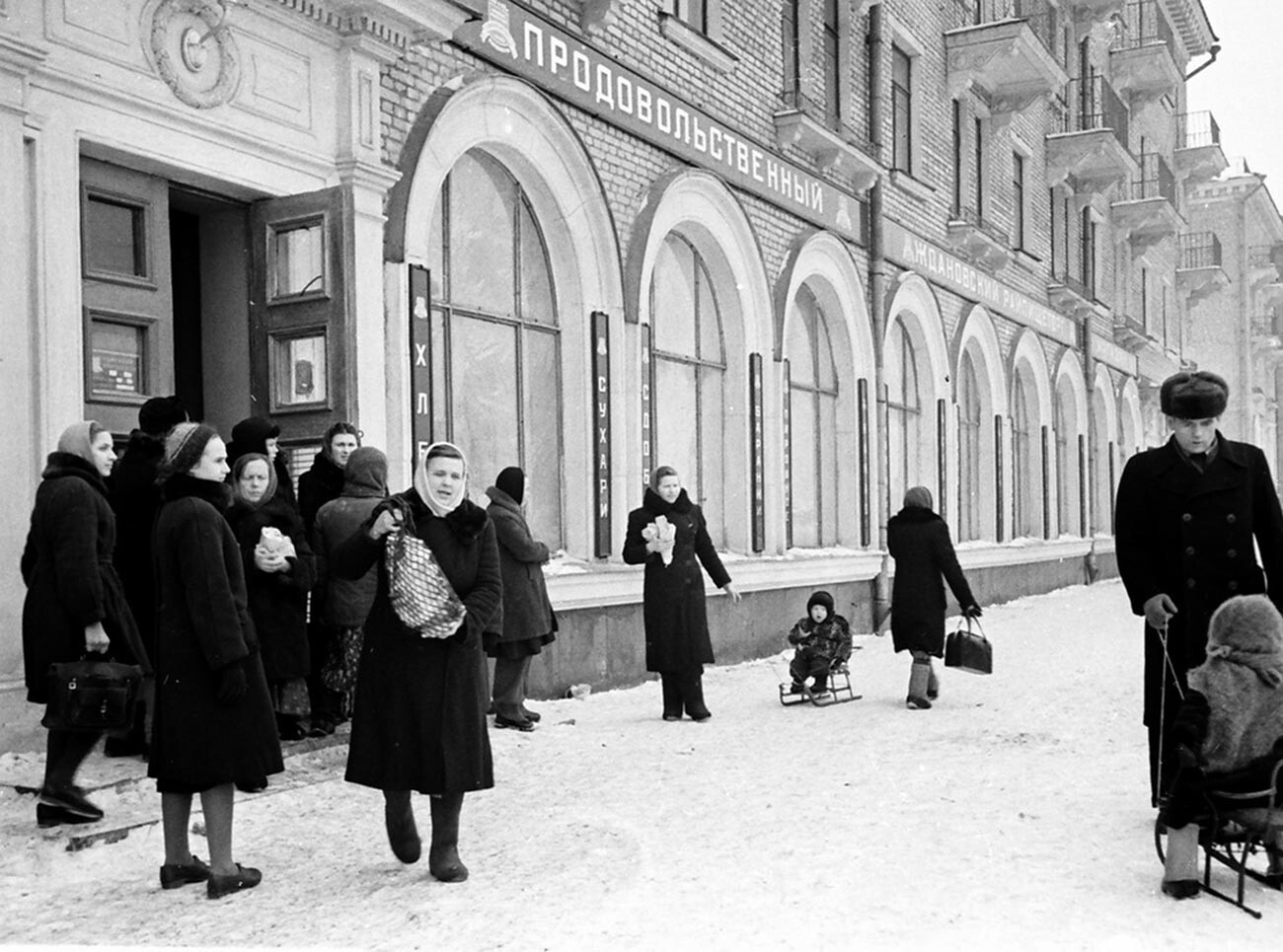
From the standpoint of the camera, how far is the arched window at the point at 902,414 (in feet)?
53.7

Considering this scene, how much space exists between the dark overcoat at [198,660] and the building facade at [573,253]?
5.21 ft

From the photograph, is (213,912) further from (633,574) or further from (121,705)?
(633,574)

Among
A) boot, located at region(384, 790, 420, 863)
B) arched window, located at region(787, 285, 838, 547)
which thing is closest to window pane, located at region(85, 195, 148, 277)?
boot, located at region(384, 790, 420, 863)

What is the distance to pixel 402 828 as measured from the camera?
4.83 meters

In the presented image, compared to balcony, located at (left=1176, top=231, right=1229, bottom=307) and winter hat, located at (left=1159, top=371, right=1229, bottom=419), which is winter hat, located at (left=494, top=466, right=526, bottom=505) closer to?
winter hat, located at (left=1159, top=371, right=1229, bottom=419)

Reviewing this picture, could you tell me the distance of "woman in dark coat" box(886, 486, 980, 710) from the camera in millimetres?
8938

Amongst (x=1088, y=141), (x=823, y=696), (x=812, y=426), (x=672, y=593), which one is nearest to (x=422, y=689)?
(x=672, y=593)

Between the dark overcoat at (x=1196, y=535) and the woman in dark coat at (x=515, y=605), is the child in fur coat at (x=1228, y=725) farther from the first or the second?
the woman in dark coat at (x=515, y=605)

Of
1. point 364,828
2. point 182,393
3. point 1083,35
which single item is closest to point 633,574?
point 182,393

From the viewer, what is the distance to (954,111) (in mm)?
18281

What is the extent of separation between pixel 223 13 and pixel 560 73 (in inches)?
122

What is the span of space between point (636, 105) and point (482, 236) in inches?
75.9

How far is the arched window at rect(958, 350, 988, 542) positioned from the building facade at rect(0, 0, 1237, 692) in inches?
2.0

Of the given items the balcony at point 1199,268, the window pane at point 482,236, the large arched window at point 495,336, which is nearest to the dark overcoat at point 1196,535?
the large arched window at point 495,336
